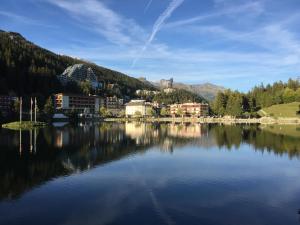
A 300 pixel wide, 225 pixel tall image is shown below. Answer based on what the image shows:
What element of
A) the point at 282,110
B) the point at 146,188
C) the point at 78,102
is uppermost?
the point at 78,102

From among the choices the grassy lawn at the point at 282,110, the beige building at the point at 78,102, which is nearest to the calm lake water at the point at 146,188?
the grassy lawn at the point at 282,110

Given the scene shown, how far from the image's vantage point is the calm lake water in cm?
1795

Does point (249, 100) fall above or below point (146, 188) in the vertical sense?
above

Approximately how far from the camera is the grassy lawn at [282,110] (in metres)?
150

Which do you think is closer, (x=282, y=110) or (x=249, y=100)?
(x=282, y=110)

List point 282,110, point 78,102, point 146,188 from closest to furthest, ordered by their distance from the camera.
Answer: point 146,188
point 282,110
point 78,102

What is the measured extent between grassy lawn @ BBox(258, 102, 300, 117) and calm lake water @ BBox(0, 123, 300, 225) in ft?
383

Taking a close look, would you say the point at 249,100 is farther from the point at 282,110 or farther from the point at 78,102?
the point at 78,102

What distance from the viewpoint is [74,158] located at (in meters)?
36.6

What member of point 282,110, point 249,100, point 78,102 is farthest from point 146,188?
point 249,100

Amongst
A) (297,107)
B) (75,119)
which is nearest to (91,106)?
(75,119)

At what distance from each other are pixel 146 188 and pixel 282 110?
14472cm

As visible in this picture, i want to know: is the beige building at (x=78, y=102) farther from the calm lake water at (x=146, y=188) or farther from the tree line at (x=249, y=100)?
the calm lake water at (x=146, y=188)

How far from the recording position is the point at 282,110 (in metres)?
155
